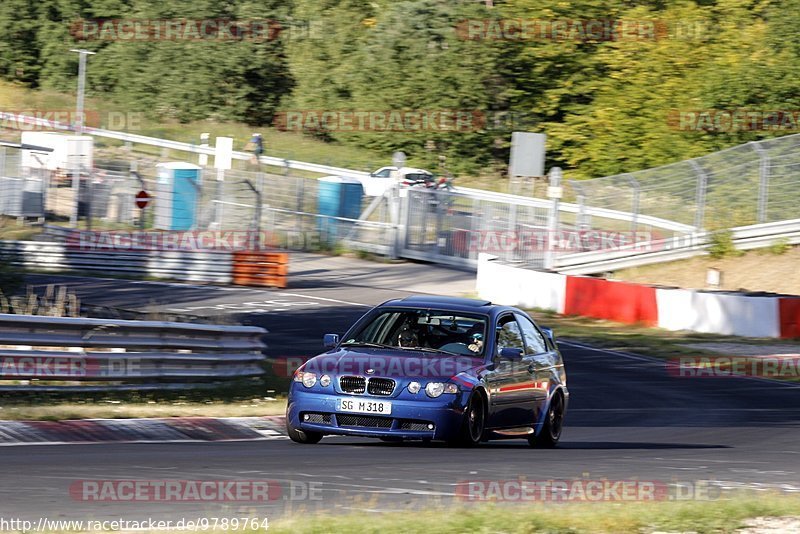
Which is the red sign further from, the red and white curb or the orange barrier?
the orange barrier

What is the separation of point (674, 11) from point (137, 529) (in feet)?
164

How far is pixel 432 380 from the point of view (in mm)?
10656

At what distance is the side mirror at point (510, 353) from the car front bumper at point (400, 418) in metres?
0.86

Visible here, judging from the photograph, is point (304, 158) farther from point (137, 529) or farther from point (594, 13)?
point (137, 529)

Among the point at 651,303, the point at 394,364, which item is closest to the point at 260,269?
the point at 651,303

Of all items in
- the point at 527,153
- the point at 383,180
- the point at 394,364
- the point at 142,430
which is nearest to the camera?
the point at 394,364

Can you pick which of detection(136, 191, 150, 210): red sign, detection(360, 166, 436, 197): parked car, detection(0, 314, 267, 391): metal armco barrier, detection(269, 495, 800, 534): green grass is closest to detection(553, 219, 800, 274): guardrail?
detection(136, 191, 150, 210): red sign

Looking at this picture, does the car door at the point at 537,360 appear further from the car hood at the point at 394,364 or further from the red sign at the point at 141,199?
the red sign at the point at 141,199

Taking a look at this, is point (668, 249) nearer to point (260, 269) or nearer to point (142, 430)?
point (260, 269)

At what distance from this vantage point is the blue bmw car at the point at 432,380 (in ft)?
34.8

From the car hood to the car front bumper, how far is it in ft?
0.69

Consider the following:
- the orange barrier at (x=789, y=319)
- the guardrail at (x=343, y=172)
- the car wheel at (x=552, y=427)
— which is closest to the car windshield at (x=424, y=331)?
the car wheel at (x=552, y=427)

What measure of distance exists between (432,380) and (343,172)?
1420 inches

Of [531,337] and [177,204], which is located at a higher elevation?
[177,204]
